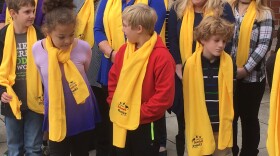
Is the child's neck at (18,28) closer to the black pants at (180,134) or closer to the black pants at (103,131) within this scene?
the black pants at (103,131)

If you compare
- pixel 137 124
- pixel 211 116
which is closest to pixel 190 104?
pixel 211 116

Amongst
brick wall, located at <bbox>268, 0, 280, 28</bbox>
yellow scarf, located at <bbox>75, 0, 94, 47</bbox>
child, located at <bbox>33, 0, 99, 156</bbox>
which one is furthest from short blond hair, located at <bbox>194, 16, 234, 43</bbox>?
brick wall, located at <bbox>268, 0, 280, 28</bbox>

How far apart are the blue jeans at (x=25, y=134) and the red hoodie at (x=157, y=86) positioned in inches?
41.3

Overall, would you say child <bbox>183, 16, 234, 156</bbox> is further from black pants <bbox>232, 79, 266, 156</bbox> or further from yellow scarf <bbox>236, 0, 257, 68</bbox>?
black pants <bbox>232, 79, 266, 156</bbox>

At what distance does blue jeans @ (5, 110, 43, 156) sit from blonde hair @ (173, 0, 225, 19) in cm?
144

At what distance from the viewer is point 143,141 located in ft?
12.0

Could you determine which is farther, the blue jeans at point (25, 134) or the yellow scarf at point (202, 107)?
the blue jeans at point (25, 134)

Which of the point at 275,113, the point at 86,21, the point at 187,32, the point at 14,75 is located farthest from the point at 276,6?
the point at 14,75

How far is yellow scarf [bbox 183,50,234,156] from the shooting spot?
3.71 meters

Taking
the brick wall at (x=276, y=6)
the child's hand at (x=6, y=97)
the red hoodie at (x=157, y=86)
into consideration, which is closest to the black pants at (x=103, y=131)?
the child's hand at (x=6, y=97)

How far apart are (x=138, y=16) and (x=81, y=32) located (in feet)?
3.29

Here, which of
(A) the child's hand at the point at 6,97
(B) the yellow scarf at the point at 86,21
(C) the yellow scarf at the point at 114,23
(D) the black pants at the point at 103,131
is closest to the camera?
(A) the child's hand at the point at 6,97

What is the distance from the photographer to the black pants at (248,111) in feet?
13.8

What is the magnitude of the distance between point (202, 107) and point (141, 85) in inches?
20.4
